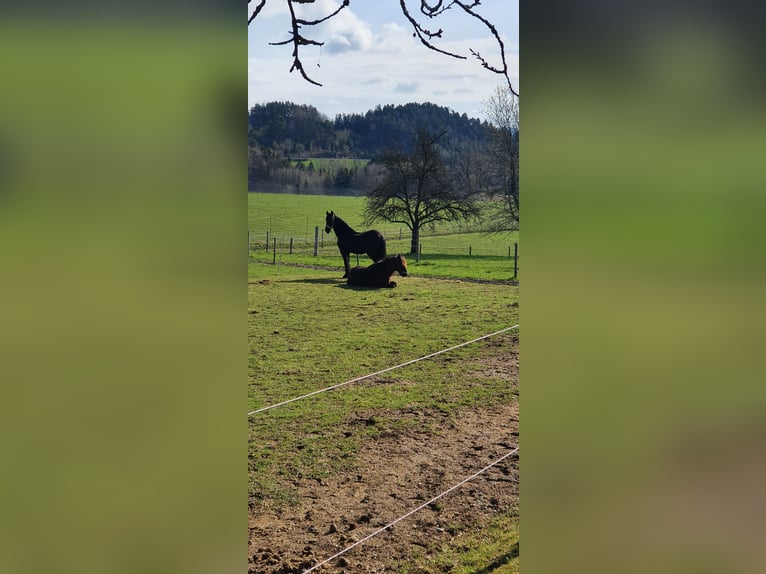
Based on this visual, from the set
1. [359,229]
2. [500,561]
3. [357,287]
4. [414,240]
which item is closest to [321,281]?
[357,287]

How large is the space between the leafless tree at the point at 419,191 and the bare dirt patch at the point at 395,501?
1511 centimetres

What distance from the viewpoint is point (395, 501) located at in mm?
3625

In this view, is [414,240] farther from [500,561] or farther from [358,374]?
[500,561]

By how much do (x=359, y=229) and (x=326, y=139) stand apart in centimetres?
1609

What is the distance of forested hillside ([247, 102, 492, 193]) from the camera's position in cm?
3316

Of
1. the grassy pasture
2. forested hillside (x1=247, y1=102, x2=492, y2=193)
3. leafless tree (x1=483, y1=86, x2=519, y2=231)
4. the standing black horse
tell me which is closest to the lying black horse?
the grassy pasture

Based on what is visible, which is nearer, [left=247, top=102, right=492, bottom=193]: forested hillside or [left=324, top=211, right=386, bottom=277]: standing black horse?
[left=324, top=211, right=386, bottom=277]: standing black horse

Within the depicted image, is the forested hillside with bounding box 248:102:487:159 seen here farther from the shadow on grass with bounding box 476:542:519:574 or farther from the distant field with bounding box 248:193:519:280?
the shadow on grass with bounding box 476:542:519:574

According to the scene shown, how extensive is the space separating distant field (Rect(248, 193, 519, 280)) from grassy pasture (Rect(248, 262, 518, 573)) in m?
3.40
